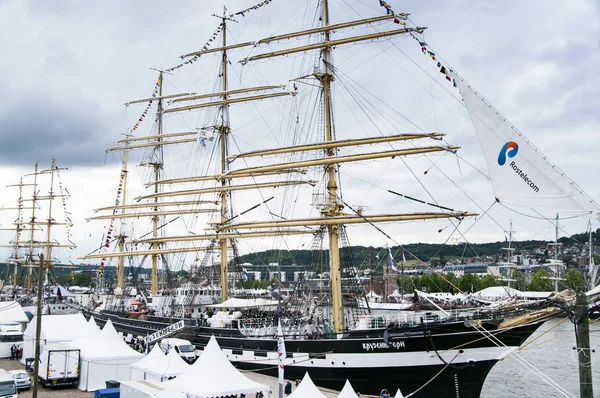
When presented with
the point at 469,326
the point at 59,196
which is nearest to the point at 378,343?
the point at 469,326

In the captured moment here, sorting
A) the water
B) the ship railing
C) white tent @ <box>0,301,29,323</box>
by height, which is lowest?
the water

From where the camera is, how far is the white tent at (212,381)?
61.1 feet

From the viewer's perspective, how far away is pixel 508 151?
1457 cm

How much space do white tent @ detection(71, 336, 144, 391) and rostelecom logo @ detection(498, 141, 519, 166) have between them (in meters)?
18.6

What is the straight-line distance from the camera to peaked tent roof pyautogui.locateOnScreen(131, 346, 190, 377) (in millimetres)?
22219

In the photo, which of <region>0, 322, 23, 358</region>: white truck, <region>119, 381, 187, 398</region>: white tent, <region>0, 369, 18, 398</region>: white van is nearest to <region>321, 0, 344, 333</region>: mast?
<region>119, 381, 187, 398</region>: white tent

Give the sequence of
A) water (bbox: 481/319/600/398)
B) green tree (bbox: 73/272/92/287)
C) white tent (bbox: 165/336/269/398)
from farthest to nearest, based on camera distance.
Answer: green tree (bbox: 73/272/92/287)
water (bbox: 481/319/600/398)
white tent (bbox: 165/336/269/398)

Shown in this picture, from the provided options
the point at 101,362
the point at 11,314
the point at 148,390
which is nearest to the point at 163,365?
the point at 101,362

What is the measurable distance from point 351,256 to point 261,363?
24.9ft

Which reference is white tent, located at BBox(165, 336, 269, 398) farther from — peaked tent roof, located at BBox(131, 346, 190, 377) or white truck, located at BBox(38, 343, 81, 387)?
white truck, located at BBox(38, 343, 81, 387)

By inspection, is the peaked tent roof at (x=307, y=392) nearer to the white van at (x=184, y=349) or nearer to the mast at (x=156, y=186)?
the white van at (x=184, y=349)

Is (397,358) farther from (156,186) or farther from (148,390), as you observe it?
(156,186)

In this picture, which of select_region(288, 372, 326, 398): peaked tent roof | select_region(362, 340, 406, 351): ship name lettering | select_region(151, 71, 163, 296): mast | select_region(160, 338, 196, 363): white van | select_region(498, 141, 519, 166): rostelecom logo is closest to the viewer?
select_region(498, 141, 519, 166): rostelecom logo

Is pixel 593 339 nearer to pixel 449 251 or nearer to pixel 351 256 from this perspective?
pixel 351 256
